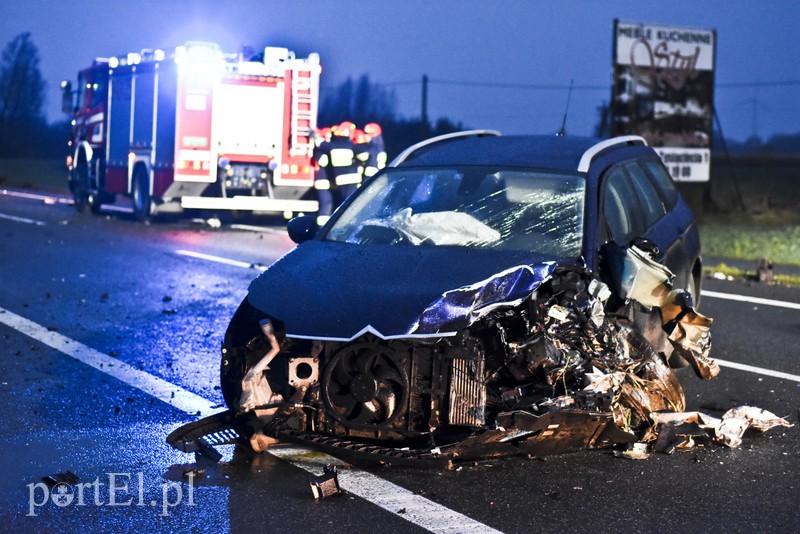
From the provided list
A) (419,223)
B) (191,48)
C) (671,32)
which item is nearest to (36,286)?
(419,223)

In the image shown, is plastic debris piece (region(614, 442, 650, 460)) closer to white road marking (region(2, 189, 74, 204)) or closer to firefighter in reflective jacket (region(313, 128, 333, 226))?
firefighter in reflective jacket (region(313, 128, 333, 226))

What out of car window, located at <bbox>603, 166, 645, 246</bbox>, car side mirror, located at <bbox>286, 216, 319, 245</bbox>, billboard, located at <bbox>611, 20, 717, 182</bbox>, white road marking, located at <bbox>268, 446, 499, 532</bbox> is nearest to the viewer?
white road marking, located at <bbox>268, 446, 499, 532</bbox>

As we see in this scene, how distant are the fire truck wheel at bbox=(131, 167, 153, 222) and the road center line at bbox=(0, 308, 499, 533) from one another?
12917 millimetres

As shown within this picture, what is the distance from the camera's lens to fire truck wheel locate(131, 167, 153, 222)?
845 inches

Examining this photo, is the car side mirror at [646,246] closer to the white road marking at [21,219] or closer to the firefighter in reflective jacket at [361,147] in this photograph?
the firefighter in reflective jacket at [361,147]

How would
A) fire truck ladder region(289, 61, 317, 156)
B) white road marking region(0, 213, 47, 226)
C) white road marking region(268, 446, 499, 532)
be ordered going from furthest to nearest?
fire truck ladder region(289, 61, 317, 156), white road marking region(0, 213, 47, 226), white road marking region(268, 446, 499, 532)

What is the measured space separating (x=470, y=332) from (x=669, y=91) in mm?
16732

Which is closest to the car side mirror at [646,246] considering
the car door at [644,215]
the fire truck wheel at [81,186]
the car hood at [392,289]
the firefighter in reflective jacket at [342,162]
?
the car door at [644,215]

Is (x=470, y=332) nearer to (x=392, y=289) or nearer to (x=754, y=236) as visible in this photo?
(x=392, y=289)

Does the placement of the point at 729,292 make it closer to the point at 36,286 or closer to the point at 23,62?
the point at 36,286

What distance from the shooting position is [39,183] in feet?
132

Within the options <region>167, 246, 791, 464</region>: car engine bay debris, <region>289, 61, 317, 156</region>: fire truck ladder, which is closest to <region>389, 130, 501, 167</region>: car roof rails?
<region>167, 246, 791, 464</region>: car engine bay debris

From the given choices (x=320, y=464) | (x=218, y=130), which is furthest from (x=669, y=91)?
(x=320, y=464)

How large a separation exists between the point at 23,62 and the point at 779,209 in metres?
76.7
